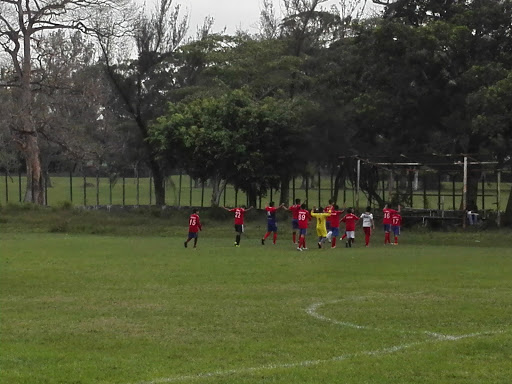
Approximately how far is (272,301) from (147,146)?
4031cm

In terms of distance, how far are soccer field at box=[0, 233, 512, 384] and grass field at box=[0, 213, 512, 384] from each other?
32 mm

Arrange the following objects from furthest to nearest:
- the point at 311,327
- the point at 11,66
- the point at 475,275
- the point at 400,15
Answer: the point at 11,66 < the point at 400,15 < the point at 475,275 < the point at 311,327

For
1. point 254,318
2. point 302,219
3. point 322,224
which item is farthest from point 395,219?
point 254,318

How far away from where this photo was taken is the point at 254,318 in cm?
1459

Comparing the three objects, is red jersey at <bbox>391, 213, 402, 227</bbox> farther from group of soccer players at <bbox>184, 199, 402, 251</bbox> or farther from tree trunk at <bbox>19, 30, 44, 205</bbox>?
tree trunk at <bbox>19, 30, 44, 205</bbox>

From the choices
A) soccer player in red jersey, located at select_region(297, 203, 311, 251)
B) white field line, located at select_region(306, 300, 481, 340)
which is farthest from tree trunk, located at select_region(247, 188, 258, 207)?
white field line, located at select_region(306, 300, 481, 340)

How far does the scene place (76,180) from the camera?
2589 inches

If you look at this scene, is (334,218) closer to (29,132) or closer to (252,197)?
(252,197)

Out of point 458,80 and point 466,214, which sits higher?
point 458,80

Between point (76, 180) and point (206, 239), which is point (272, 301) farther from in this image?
point (76, 180)

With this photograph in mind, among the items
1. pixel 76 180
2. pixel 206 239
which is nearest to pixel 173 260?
pixel 206 239

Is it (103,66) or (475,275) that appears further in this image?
(103,66)

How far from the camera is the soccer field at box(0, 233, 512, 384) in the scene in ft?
33.9

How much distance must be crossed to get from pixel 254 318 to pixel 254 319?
11 cm
